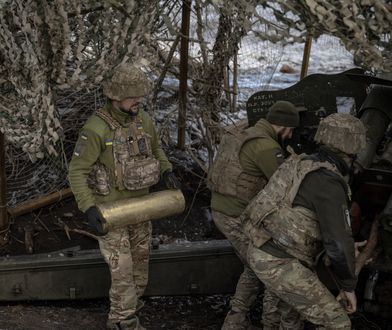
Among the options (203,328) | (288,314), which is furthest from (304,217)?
(203,328)

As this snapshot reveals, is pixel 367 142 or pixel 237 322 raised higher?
pixel 367 142

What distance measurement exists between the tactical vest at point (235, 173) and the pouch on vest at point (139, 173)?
455 mm

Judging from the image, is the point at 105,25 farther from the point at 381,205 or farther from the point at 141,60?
the point at 381,205

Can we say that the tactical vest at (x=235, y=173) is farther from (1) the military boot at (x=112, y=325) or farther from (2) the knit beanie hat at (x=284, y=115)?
(1) the military boot at (x=112, y=325)

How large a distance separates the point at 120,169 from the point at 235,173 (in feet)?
2.54

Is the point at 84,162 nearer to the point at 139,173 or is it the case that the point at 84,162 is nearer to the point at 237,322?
the point at 139,173

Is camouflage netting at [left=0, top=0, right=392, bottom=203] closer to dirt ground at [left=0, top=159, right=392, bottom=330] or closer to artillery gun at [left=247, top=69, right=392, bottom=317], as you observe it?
artillery gun at [left=247, top=69, right=392, bottom=317]

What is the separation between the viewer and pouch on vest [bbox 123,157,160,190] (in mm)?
4434

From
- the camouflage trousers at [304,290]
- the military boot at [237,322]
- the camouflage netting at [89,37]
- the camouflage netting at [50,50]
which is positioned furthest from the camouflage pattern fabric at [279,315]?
the camouflage netting at [50,50]

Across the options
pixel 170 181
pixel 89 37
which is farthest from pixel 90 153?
pixel 89 37

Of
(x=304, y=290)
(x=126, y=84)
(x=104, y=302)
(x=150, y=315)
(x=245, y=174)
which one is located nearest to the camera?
(x=304, y=290)

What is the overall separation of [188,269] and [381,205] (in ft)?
5.39

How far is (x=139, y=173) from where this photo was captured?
4.48 meters

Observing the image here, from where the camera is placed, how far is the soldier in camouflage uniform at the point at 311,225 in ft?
12.1
